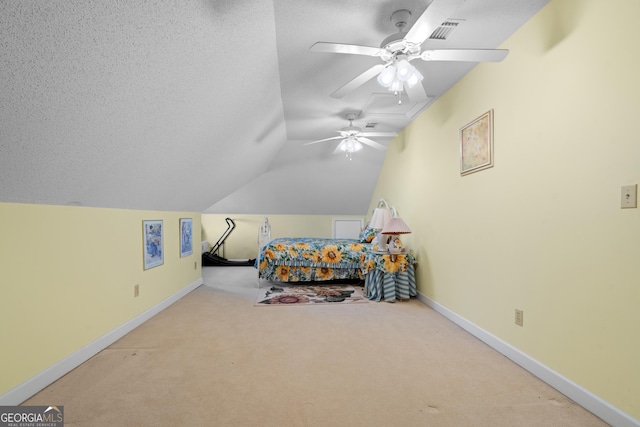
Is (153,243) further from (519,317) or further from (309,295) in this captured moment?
(519,317)

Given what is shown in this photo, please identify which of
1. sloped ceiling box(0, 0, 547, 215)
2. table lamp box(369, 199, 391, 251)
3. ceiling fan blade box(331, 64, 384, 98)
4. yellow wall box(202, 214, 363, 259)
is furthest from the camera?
yellow wall box(202, 214, 363, 259)

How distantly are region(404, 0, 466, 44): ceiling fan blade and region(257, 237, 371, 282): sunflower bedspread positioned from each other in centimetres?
323

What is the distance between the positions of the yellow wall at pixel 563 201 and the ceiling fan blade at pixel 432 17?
916mm

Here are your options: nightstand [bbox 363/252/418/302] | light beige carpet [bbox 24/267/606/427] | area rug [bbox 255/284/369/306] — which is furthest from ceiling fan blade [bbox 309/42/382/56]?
area rug [bbox 255/284/369/306]

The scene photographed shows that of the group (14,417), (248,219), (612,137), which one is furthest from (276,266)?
(612,137)

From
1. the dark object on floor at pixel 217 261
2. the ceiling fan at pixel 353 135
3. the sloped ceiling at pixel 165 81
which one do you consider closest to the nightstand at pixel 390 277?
the ceiling fan at pixel 353 135

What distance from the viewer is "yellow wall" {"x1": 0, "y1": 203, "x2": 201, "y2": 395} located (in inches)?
66.6

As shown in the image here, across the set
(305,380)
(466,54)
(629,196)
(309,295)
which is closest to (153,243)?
(309,295)

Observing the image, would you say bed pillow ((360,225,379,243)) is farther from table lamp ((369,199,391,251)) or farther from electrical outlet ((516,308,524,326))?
electrical outlet ((516,308,524,326))

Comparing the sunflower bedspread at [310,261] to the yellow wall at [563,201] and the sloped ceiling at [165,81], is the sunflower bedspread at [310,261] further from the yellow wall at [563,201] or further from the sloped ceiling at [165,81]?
the yellow wall at [563,201]

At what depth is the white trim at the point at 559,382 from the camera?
5.04 feet

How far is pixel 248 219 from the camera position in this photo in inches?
276

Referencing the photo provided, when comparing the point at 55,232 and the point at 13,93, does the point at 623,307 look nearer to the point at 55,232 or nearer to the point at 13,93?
the point at 13,93

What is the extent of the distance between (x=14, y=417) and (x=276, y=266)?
3.20 meters
